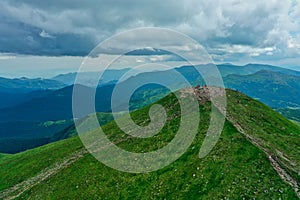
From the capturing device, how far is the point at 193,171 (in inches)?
1690

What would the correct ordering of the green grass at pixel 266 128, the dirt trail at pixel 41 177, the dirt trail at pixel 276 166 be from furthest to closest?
the dirt trail at pixel 41 177, the green grass at pixel 266 128, the dirt trail at pixel 276 166

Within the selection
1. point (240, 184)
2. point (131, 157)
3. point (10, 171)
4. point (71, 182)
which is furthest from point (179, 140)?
point (10, 171)

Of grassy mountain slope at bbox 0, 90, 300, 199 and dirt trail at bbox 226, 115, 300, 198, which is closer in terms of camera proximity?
dirt trail at bbox 226, 115, 300, 198

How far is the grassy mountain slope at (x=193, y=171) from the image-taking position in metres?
37.9

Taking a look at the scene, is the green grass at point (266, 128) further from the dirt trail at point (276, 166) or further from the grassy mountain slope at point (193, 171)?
the dirt trail at point (276, 166)

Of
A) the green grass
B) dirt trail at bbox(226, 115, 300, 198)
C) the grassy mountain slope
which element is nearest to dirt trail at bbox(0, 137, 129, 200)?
the grassy mountain slope

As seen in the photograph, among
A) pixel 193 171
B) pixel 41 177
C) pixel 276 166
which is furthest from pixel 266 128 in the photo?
pixel 41 177

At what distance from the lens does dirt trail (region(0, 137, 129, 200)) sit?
180ft

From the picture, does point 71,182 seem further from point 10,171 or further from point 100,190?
point 10,171

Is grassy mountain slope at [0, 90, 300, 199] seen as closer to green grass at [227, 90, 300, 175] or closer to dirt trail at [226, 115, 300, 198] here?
green grass at [227, 90, 300, 175]

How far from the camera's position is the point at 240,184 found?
37438 millimetres

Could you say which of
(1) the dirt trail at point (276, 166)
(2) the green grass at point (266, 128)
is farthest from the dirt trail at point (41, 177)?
(1) the dirt trail at point (276, 166)

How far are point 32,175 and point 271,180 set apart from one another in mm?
51569

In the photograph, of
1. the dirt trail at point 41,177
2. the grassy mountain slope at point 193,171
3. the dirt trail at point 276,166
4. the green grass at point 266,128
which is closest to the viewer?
the dirt trail at point 276,166
